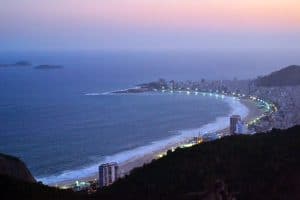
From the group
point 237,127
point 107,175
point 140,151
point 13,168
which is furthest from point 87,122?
point 13,168

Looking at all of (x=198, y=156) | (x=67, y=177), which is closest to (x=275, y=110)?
(x=67, y=177)

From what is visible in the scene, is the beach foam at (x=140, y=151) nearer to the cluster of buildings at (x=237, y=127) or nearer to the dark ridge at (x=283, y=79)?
the cluster of buildings at (x=237, y=127)

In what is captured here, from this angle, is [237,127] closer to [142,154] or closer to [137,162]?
[142,154]

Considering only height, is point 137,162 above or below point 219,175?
below

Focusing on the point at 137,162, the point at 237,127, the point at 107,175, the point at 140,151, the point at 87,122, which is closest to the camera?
the point at 107,175

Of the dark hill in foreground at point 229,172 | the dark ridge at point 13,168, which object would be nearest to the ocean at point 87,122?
the dark ridge at point 13,168

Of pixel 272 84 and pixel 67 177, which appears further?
pixel 272 84

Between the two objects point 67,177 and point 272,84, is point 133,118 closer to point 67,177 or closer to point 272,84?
point 67,177
